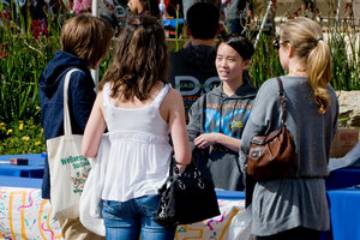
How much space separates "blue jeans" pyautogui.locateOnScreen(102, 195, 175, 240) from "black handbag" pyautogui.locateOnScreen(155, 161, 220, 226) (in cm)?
4

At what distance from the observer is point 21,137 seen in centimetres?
988

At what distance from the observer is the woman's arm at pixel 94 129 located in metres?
4.76

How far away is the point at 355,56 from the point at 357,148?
3.65 m

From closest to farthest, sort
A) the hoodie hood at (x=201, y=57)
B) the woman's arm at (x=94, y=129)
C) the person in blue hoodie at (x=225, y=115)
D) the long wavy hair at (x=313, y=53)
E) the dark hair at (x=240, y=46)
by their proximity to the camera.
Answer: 1. the long wavy hair at (x=313, y=53)
2. the woman's arm at (x=94, y=129)
3. the person in blue hoodie at (x=225, y=115)
4. the dark hair at (x=240, y=46)
5. the hoodie hood at (x=201, y=57)

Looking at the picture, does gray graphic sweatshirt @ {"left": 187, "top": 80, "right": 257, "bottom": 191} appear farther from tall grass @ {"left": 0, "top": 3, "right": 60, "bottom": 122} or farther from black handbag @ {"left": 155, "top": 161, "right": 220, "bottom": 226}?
tall grass @ {"left": 0, "top": 3, "right": 60, "bottom": 122}

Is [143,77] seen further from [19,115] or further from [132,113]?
[19,115]

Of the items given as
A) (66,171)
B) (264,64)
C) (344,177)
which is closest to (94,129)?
(66,171)

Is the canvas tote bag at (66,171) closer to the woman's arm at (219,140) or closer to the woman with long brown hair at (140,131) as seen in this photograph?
the woman with long brown hair at (140,131)

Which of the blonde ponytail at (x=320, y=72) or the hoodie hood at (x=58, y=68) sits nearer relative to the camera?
the blonde ponytail at (x=320, y=72)

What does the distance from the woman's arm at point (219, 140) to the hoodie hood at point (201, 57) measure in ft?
2.73

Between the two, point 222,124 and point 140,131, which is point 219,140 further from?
point 140,131

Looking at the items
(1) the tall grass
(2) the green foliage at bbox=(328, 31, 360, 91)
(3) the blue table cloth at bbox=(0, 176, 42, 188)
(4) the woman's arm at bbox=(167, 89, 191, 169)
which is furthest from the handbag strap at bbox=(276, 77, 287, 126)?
(1) the tall grass

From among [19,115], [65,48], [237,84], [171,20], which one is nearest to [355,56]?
[171,20]

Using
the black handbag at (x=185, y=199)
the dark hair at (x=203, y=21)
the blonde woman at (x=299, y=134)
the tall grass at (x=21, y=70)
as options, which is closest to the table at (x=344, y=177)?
the dark hair at (x=203, y=21)
